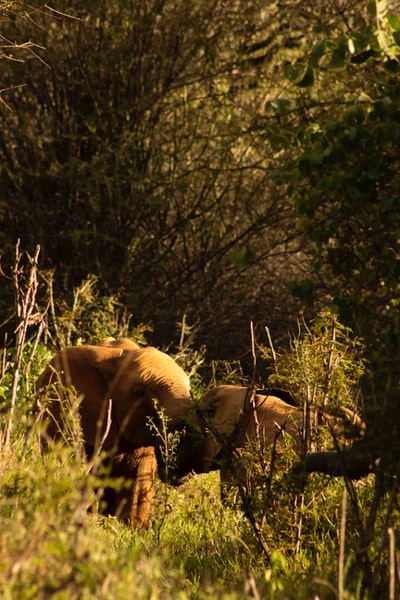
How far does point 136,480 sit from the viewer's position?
25.9 ft

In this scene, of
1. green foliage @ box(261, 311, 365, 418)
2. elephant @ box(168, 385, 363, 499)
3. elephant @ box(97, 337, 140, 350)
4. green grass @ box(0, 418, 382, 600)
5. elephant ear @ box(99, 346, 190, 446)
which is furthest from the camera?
elephant @ box(97, 337, 140, 350)

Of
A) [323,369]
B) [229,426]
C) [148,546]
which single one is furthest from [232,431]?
[229,426]

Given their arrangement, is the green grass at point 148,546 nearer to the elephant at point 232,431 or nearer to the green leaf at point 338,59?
the elephant at point 232,431

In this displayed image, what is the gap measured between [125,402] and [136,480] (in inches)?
22.1

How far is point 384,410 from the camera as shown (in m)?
4.52

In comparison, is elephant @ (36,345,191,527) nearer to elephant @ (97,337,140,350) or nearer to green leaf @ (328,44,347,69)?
elephant @ (97,337,140,350)

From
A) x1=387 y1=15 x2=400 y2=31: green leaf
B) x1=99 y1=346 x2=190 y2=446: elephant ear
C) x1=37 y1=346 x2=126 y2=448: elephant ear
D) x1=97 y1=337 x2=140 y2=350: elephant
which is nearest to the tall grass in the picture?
x1=99 y1=346 x2=190 y2=446: elephant ear

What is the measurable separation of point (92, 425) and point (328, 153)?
3777 mm

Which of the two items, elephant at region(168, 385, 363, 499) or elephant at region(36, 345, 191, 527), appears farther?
elephant at region(36, 345, 191, 527)

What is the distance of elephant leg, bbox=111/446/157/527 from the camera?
776 cm

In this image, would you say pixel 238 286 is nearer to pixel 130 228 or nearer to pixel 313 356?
pixel 130 228

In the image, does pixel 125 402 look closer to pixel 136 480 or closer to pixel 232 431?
pixel 136 480

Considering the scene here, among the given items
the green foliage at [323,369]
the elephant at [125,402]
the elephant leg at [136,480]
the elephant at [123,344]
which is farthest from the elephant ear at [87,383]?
the green foliage at [323,369]

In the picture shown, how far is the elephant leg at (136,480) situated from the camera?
776cm
